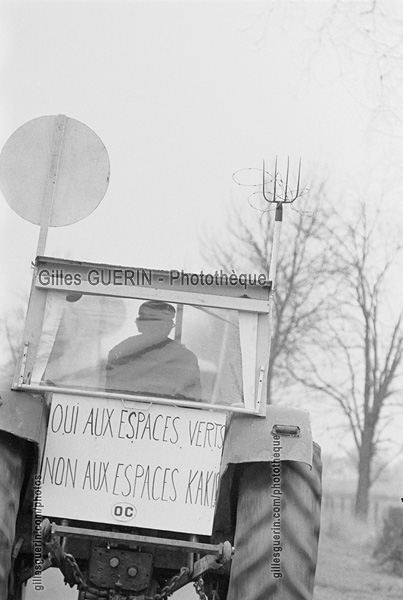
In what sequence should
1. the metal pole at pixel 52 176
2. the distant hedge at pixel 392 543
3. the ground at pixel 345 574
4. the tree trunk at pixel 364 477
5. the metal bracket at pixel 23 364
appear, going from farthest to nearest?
1. the tree trunk at pixel 364 477
2. the distant hedge at pixel 392 543
3. the ground at pixel 345 574
4. the metal pole at pixel 52 176
5. the metal bracket at pixel 23 364

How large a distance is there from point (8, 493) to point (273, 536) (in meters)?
1.39

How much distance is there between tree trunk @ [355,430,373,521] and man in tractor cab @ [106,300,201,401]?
12537 millimetres

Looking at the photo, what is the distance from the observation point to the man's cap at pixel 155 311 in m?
6.06

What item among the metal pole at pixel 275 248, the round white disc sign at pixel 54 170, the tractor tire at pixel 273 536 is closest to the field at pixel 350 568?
the tractor tire at pixel 273 536

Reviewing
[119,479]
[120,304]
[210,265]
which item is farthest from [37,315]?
[210,265]

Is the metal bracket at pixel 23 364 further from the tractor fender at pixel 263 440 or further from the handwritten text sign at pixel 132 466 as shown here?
the tractor fender at pixel 263 440

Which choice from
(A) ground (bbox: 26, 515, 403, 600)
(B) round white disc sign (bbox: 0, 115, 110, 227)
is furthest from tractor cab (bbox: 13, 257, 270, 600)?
(A) ground (bbox: 26, 515, 403, 600)

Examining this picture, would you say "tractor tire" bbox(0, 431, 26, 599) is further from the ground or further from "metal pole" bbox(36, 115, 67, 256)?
the ground

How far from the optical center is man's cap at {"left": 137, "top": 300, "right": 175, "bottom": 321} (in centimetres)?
606

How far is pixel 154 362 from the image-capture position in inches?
239

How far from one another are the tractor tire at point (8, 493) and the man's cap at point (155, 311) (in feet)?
3.15

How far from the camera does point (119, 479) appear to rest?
5.75 m

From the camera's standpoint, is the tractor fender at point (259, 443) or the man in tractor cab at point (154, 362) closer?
the tractor fender at point (259, 443)

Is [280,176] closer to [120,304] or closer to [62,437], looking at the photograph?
[120,304]
